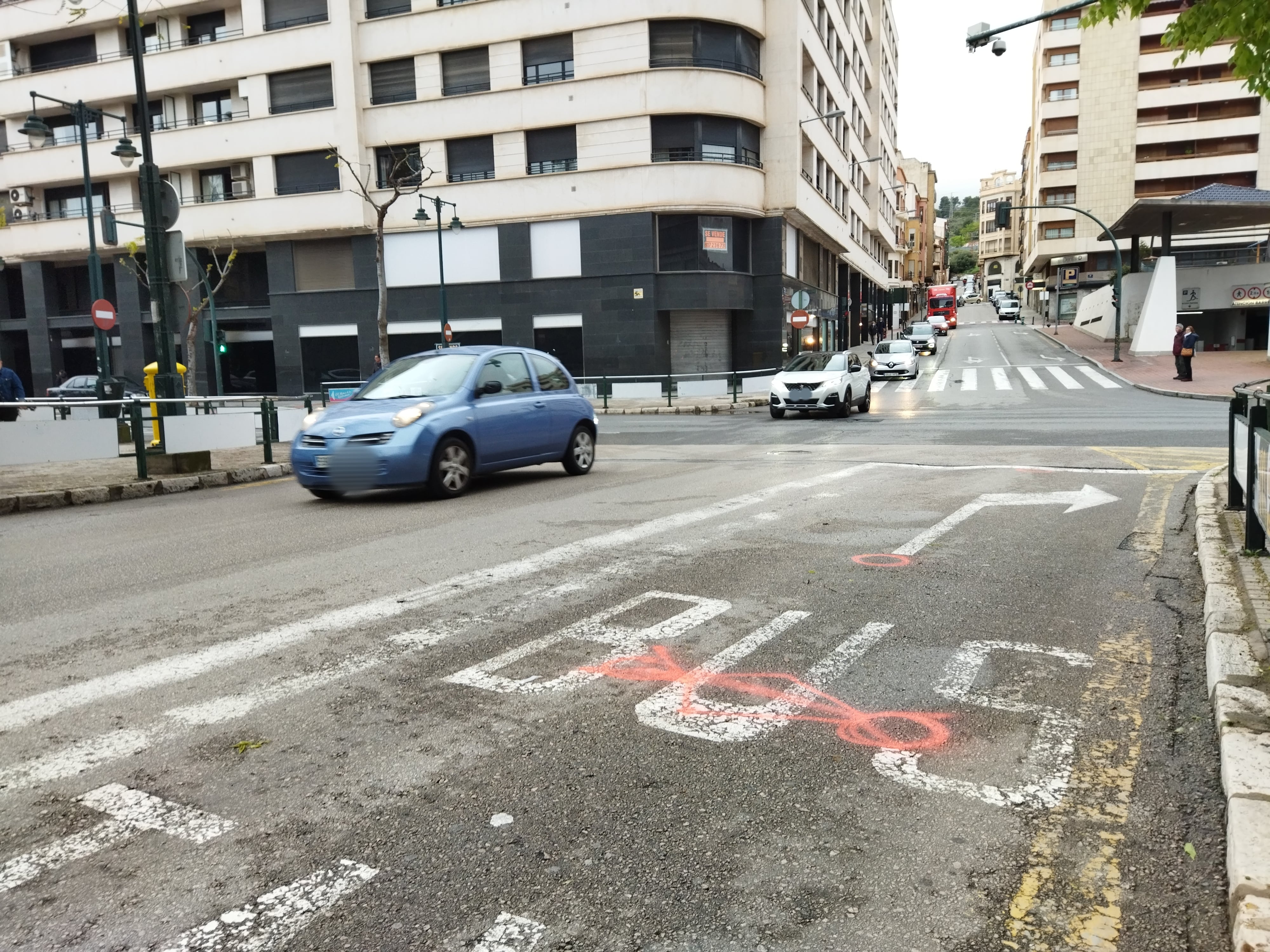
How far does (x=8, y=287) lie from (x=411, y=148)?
888 inches

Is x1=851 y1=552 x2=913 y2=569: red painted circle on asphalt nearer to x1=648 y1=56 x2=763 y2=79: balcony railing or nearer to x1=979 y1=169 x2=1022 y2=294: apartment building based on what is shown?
x1=648 y1=56 x2=763 y2=79: balcony railing

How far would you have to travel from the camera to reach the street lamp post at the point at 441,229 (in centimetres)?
3167

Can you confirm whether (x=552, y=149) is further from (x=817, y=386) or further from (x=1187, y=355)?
(x=1187, y=355)

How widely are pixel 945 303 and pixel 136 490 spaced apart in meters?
76.1

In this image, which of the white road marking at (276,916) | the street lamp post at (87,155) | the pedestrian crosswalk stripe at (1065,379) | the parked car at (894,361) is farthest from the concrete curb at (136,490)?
the parked car at (894,361)

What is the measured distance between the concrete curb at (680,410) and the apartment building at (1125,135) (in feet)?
165

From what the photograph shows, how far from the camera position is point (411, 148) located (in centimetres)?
3628

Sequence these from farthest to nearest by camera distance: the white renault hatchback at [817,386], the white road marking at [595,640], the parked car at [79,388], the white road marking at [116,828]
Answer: the parked car at [79,388] → the white renault hatchback at [817,386] → the white road marking at [595,640] → the white road marking at [116,828]

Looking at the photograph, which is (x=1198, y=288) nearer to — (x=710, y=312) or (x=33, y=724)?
(x=710, y=312)

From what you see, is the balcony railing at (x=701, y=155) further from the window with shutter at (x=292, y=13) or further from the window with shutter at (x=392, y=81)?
the window with shutter at (x=292, y=13)

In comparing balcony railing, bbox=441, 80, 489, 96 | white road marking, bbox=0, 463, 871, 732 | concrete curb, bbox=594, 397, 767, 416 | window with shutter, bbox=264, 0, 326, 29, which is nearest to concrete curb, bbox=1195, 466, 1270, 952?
white road marking, bbox=0, 463, 871, 732

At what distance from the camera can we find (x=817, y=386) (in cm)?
2252

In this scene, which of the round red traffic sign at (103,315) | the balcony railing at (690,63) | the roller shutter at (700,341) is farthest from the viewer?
the roller shutter at (700,341)

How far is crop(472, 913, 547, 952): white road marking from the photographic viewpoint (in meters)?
2.29
